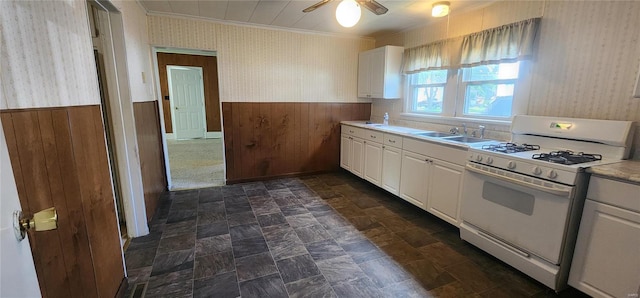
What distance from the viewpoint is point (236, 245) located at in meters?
2.43

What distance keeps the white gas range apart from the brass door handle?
2.44 metres

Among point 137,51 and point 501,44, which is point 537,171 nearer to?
point 501,44

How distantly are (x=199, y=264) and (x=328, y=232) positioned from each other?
3.84ft

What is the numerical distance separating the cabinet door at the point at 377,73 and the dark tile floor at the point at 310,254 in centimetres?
168

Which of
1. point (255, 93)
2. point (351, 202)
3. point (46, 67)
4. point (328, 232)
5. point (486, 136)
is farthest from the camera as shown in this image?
point (255, 93)

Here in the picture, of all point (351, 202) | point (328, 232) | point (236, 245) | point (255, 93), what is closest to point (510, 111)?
point (351, 202)

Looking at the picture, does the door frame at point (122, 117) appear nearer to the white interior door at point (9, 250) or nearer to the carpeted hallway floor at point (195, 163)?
the carpeted hallway floor at point (195, 163)

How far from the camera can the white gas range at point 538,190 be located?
1749 millimetres

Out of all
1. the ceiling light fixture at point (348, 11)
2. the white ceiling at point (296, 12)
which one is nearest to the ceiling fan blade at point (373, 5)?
the ceiling light fixture at point (348, 11)

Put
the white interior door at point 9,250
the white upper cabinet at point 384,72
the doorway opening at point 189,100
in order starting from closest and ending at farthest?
the white interior door at point 9,250
the white upper cabinet at point 384,72
the doorway opening at point 189,100

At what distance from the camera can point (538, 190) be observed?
1.84 metres

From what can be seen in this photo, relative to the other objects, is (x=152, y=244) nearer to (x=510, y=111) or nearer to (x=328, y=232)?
(x=328, y=232)

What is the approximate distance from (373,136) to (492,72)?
60.4 inches

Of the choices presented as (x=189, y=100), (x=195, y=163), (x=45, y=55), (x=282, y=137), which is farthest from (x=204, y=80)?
(x=45, y=55)
